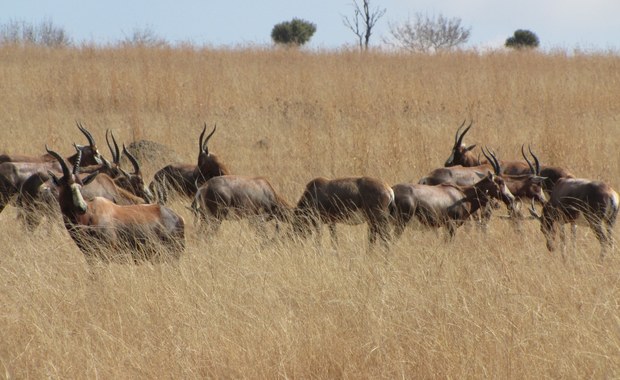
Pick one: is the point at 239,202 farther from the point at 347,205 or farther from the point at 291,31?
the point at 291,31

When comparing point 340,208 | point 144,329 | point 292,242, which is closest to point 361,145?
point 340,208

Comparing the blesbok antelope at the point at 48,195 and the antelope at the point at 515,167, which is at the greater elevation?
the blesbok antelope at the point at 48,195

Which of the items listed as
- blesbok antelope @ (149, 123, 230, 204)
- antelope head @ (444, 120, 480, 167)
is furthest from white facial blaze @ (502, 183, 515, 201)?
blesbok antelope @ (149, 123, 230, 204)

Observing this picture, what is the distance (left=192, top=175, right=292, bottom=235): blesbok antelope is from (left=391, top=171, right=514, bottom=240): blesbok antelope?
3.59 feet

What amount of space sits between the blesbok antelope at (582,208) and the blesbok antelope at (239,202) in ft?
7.87

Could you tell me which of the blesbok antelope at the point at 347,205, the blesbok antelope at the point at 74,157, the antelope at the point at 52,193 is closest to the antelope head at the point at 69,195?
the antelope at the point at 52,193

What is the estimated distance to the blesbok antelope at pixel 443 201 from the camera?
900 cm

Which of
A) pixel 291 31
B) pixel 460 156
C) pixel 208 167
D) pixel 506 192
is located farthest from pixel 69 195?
pixel 291 31

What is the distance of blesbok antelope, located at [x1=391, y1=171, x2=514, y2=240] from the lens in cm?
900

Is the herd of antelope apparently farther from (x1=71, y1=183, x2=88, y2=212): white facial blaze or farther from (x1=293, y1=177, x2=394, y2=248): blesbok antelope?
(x1=71, y1=183, x2=88, y2=212): white facial blaze

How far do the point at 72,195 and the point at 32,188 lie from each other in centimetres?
261

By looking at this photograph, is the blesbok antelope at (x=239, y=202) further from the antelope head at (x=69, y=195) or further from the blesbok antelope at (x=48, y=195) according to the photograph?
the antelope head at (x=69, y=195)

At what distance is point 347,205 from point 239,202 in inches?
41.7

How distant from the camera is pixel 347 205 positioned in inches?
360
